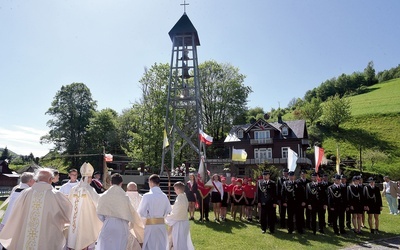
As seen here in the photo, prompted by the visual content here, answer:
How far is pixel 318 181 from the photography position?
40.9ft

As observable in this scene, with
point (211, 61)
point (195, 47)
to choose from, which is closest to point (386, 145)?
point (211, 61)

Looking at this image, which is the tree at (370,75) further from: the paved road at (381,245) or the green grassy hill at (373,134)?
the paved road at (381,245)

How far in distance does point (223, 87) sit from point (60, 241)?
4758 centimetres

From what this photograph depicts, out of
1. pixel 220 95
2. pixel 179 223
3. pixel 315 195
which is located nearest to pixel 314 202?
pixel 315 195

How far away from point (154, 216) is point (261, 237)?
16.8 feet

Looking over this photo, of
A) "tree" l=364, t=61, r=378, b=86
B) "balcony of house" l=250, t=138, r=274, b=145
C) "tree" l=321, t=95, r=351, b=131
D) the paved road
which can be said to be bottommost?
the paved road

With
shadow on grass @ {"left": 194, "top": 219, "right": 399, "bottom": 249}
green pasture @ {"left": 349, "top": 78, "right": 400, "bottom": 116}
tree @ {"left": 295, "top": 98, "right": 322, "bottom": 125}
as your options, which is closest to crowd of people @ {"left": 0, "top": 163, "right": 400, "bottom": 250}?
shadow on grass @ {"left": 194, "top": 219, "right": 399, "bottom": 249}

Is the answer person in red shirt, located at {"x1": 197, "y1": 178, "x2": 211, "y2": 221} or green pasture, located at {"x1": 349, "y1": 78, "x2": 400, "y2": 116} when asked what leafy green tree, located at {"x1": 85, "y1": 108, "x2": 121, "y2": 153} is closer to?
person in red shirt, located at {"x1": 197, "y1": 178, "x2": 211, "y2": 221}

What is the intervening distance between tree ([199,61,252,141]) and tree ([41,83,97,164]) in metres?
19.8

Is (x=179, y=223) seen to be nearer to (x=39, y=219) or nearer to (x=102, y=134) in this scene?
(x=39, y=219)

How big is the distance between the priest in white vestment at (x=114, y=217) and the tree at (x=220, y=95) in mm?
46095

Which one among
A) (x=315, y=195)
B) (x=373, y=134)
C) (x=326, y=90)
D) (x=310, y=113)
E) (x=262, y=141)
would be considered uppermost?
(x=326, y=90)

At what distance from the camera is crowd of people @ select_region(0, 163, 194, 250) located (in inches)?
251

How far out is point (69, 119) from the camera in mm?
50969
